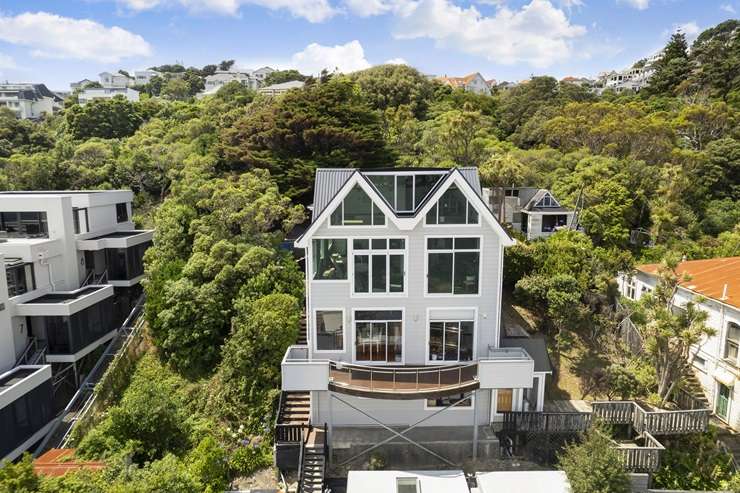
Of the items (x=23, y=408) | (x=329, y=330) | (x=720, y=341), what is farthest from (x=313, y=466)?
(x=720, y=341)

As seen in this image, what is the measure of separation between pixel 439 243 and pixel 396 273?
1911mm

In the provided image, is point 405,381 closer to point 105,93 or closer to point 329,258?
point 329,258

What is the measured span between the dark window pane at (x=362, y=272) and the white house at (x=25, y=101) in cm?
9441

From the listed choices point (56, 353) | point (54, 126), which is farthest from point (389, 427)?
point (54, 126)

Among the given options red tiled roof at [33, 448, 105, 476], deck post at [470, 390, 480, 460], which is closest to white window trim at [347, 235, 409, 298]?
deck post at [470, 390, 480, 460]

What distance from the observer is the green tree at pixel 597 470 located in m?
12.7

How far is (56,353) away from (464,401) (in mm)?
19362

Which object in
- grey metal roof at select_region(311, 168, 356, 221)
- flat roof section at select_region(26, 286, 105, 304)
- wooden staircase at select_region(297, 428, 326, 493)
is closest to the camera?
wooden staircase at select_region(297, 428, 326, 493)

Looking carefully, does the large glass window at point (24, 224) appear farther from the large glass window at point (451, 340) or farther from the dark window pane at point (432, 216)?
the large glass window at point (451, 340)

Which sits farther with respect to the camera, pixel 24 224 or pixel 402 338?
pixel 24 224

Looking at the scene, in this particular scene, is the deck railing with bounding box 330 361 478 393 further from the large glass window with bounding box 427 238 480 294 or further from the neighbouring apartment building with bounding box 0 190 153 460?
the neighbouring apartment building with bounding box 0 190 153 460

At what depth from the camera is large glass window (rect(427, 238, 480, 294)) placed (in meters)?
16.5

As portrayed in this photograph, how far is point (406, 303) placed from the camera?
16766 mm

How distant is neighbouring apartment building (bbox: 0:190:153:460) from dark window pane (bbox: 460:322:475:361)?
17.3 metres
